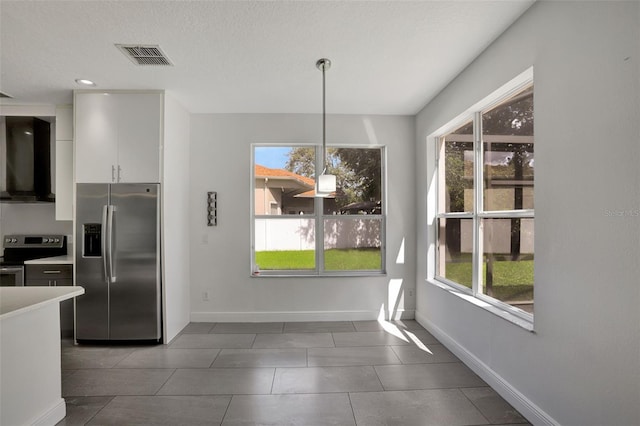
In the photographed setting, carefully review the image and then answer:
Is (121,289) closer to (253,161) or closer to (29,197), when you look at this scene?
(29,197)

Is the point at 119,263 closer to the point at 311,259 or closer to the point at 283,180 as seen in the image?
the point at 283,180

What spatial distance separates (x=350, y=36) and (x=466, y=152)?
5.56ft

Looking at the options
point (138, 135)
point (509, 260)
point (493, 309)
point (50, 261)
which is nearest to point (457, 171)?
point (509, 260)

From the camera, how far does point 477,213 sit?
9.88 feet

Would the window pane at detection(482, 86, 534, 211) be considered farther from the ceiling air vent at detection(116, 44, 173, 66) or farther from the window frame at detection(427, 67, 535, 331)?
the ceiling air vent at detection(116, 44, 173, 66)

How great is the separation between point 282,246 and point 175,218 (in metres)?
1.44

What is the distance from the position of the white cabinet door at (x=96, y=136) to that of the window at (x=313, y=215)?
5.54 ft

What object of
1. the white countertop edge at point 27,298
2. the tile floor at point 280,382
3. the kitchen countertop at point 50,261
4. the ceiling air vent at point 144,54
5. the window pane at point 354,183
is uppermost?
the ceiling air vent at point 144,54

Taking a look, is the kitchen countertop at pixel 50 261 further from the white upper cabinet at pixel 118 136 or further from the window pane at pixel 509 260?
the window pane at pixel 509 260

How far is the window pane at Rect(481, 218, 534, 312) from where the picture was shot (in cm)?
239

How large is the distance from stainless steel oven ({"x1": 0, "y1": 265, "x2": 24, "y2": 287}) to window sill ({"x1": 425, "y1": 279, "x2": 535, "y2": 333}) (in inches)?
189

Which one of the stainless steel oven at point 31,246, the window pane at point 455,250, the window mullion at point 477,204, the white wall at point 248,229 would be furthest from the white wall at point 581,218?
the stainless steel oven at point 31,246

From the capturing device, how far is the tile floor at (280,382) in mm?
2281

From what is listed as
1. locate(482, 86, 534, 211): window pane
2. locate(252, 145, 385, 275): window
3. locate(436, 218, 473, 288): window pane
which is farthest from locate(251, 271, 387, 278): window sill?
locate(482, 86, 534, 211): window pane
